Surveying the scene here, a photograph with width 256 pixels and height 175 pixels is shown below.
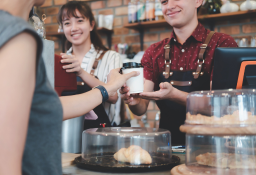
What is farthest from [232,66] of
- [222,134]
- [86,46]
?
[86,46]

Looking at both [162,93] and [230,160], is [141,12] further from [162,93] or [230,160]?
[230,160]

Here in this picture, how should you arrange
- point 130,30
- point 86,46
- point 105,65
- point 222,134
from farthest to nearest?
point 130,30 → point 86,46 → point 105,65 → point 222,134

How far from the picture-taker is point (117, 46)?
3.38 meters

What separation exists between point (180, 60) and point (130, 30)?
179cm

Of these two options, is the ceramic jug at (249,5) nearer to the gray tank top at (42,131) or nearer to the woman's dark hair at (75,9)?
the woman's dark hair at (75,9)

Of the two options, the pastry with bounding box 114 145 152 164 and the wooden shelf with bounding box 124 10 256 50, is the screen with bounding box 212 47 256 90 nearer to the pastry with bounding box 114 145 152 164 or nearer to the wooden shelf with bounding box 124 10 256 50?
the pastry with bounding box 114 145 152 164

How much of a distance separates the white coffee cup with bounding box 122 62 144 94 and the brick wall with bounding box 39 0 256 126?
2082 millimetres

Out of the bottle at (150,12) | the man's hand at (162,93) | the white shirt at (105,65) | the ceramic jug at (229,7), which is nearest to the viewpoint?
the man's hand at (162,93)

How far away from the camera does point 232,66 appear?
0.98 m

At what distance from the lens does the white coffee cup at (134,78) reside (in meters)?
1.20

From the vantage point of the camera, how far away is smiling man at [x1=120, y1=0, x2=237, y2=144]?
1.69 m

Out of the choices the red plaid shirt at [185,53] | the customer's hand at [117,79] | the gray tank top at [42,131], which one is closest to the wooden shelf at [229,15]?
the red plaid shirt at [185,53]

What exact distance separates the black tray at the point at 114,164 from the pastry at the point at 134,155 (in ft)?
0.05

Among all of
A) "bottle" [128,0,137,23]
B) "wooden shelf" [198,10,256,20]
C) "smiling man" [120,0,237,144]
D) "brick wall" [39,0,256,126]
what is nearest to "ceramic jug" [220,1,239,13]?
"wooden shelf" [198,10,256,20]
